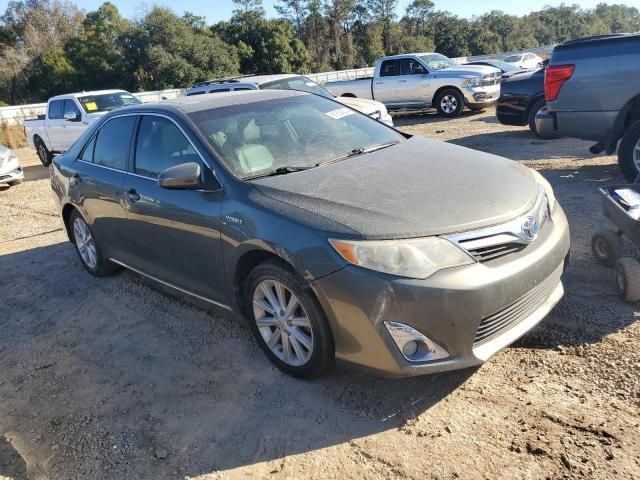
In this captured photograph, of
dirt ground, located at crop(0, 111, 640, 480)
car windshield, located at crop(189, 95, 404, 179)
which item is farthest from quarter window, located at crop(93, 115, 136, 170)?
dirt ground, located at crop(0, 111, 640, 480)

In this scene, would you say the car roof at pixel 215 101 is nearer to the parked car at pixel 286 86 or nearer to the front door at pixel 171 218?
the front door at pixel 171 218

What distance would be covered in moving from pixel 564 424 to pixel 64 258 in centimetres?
549

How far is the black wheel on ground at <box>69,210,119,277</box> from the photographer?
17.1 feet

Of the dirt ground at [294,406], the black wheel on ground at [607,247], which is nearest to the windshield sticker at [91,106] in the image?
the dirt ground at [294,406]

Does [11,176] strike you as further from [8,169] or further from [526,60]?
[526,60]

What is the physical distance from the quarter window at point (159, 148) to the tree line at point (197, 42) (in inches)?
1485

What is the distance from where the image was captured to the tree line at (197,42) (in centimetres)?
4012

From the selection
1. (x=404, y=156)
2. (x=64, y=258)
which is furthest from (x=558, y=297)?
(x=64, y=258)

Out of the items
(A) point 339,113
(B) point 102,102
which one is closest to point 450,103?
(B) point 102,102

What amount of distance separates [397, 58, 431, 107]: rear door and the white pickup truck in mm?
7254

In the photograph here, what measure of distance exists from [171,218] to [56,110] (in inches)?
471

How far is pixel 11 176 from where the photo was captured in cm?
1142

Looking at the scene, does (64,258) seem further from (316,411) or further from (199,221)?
Answer: (316,411)

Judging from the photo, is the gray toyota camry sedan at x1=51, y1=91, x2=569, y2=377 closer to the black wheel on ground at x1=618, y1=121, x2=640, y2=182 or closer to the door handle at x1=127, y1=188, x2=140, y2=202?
the door handle at x1=127, y1=188, x2=140, y2=202
